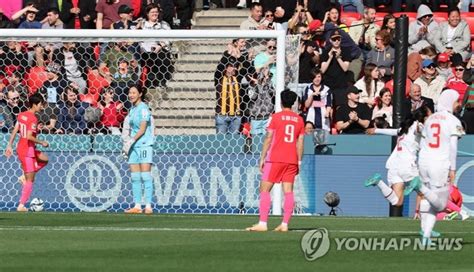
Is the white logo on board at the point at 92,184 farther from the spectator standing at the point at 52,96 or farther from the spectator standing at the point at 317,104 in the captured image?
the spectator standing at the point at 317,104

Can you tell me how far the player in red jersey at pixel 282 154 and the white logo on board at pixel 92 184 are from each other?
6911 mm

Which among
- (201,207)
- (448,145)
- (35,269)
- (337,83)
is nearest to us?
(35,269)

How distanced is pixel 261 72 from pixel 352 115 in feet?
6.08

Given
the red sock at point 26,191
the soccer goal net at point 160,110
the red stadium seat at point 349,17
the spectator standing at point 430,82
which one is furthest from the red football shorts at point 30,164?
the red stadium seat at point 349,17

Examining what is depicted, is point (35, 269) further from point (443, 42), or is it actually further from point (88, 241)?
point (443, 42)

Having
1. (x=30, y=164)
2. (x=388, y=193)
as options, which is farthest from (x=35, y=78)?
(x=388, y=193)

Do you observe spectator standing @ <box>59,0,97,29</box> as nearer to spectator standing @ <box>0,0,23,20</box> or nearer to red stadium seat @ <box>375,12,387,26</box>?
spectator standing @ <box>0,0,23,20</box>

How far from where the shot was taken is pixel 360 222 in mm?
20812

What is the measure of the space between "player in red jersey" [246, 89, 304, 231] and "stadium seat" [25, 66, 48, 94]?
8.30 metres

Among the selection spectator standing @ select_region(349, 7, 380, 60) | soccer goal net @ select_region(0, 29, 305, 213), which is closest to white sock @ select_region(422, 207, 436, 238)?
soccer goal net @ select_region(0, 29, 305, 213)

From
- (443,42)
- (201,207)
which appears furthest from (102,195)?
(443,42)

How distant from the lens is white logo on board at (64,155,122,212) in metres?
25.1

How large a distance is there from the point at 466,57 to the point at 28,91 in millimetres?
8510

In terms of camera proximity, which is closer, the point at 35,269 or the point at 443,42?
the point at 35,269
